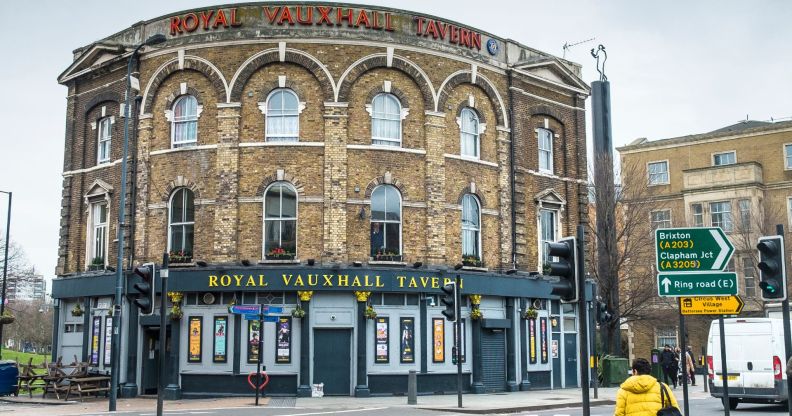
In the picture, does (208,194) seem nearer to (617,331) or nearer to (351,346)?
(351,346)

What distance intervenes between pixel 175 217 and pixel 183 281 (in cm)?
241

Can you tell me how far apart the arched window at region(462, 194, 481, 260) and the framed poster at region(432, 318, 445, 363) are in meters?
2.62

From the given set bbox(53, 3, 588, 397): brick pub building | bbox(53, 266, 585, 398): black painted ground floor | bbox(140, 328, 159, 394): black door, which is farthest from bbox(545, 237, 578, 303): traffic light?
bbox(140, 328, 159, 394): black door

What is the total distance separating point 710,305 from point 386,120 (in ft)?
55.8

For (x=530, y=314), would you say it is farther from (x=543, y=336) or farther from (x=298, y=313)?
(x=298, y=313)

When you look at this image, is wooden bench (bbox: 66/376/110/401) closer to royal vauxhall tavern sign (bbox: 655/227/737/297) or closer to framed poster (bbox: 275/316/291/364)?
framed poster (bbox: 275/316/291/364)

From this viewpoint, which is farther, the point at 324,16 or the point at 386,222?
the point at 386,222

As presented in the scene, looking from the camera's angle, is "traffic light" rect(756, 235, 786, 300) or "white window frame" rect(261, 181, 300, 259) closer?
"traffic light" rect(756, 235, 786, 300)

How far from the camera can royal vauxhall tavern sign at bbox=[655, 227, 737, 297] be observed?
11.8 m

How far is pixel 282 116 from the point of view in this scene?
91.6 feet

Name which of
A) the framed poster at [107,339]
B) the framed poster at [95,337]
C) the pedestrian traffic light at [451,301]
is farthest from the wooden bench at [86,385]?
the pedestrian traffic light at [451,301]

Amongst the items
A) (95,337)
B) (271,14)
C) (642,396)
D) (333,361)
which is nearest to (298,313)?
(333,361)

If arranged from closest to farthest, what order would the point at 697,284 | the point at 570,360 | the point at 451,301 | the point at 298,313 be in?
1. the point at 697,284
2. the point at 451,301
3. the point at 298,313
4. the point at 570,360

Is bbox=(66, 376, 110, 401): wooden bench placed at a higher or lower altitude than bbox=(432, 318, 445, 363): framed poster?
lower
